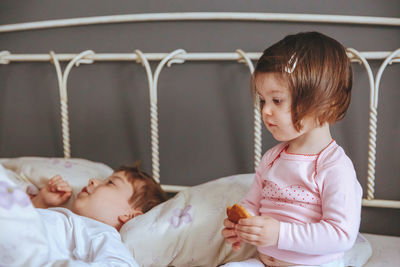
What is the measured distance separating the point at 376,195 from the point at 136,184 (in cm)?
84

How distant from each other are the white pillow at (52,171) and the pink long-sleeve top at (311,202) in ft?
2.11

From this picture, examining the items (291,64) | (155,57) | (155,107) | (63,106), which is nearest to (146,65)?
(155,57)

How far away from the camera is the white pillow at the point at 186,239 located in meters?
1.13

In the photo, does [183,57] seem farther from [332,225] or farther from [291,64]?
[332,225]

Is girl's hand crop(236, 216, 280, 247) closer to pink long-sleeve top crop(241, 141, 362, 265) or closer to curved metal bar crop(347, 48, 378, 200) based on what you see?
pink long-sleeve top crop(241, 141, 362, 265)

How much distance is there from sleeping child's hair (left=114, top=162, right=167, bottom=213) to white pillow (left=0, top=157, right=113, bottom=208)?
163 mm

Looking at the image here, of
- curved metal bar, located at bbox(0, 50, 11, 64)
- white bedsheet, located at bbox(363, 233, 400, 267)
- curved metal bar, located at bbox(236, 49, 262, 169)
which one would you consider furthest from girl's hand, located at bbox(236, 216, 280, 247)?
curved metal bar, located at bbox(0, 50, 11, 64)

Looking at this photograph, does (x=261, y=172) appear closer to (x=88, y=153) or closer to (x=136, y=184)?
(x=136, y=184)

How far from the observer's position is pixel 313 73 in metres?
0.89

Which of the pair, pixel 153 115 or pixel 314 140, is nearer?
pixel 314 140

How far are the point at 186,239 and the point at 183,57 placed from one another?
0.66 metres

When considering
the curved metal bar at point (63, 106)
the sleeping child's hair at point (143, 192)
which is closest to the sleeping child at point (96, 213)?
the sleeping child's hair at point (143, 192)

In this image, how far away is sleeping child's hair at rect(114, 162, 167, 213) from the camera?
129 centimetres

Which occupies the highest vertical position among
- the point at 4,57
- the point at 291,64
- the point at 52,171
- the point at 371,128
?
the point at 291,64
